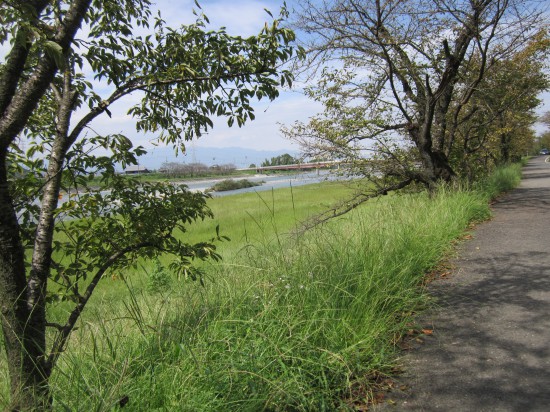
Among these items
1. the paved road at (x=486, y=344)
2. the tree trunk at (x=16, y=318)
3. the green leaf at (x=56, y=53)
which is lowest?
the paved road at (x=486, y=344)

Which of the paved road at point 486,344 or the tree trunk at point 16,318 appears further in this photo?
the paved road at point 486,344

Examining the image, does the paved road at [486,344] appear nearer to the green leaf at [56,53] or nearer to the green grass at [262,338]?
the green grass at [262,338]

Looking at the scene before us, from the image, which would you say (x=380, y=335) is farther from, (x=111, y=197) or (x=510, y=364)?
(x=111, y=197)

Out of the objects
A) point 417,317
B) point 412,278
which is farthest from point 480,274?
point 417,317

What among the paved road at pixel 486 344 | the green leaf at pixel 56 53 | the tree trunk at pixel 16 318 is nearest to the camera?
the green leaf at pixel 56 53

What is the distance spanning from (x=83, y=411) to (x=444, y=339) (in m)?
2.71

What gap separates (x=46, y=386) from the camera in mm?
2311

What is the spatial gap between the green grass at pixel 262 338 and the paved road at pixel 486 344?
26 centimetres

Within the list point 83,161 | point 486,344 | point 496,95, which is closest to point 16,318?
point 83,161

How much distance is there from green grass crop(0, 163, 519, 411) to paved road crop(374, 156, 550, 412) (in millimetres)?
262

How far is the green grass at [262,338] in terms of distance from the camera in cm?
244

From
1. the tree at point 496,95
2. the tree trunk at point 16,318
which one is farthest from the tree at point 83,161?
the tree at point 496,95

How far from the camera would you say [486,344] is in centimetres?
339

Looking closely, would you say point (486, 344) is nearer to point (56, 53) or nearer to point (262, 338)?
point (262, 338)
